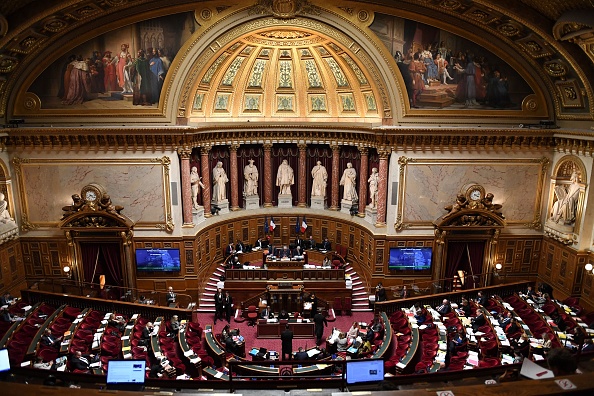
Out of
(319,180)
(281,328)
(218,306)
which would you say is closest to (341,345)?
(281,328)

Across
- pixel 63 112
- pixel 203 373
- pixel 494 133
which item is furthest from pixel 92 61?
pixel 494 133

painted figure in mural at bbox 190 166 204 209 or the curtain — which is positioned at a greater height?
painted figure in mural at bbox 190 166 204 209

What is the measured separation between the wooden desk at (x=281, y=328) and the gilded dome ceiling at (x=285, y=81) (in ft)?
35.9

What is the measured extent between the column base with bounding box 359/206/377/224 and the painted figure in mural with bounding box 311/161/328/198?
345 cm

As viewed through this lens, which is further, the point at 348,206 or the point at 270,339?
the point at 348,206

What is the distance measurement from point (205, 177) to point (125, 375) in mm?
15757

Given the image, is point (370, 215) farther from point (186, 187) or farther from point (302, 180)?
point (186, 187)

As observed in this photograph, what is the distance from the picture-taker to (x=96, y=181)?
21250mm

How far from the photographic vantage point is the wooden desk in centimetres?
1894

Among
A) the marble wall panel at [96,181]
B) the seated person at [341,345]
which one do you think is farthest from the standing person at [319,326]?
the marble wall panel at [96,181]

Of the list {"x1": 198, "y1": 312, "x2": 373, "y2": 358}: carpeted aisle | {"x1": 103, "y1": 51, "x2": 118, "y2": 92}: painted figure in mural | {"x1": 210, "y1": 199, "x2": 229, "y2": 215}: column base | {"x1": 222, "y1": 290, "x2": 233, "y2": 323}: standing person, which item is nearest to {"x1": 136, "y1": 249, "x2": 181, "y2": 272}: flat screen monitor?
{"x1": 198, "y1": 312, "x2": 373, "y2": 358}: carpeted aisle

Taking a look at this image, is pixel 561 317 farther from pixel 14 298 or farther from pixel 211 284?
pixel 14 298

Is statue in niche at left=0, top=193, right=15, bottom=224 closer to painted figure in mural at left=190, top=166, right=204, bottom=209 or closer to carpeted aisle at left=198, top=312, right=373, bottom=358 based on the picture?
painted figure in mural at left=190, top=166, right=204, bottom=209

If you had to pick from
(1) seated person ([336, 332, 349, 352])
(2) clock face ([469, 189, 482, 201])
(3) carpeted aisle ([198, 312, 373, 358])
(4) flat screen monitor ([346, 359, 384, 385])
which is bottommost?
(3) carpeted aisle ([198, 312, 373, 358])
